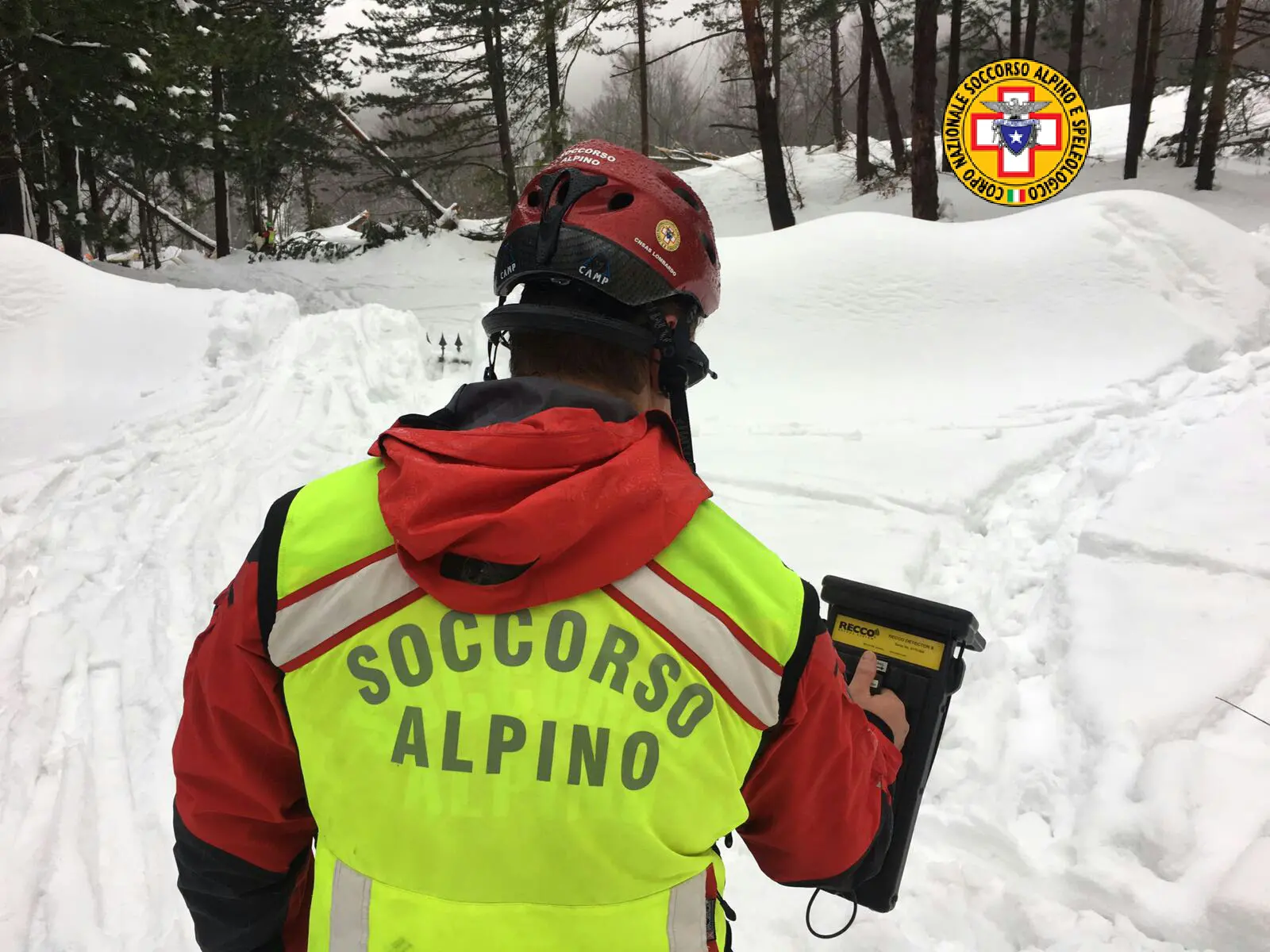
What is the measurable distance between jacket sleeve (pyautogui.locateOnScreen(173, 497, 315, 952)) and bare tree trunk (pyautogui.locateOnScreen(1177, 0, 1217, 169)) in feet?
53.3

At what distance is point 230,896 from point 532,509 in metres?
0.87

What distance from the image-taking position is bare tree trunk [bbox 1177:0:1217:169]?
1252 cm

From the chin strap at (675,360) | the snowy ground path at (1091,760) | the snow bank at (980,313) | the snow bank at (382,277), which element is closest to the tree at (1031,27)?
the snow bank at (980,313)

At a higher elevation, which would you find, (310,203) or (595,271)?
(310,203)

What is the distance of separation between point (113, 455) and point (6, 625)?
7.08ft

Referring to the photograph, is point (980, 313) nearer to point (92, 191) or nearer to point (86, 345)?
point (86, 345)

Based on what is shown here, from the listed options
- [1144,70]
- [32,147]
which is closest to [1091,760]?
[32,147]

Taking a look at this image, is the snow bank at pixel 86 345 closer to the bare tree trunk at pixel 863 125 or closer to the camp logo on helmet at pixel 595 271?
the camp logo on helmet at pixel 595 271

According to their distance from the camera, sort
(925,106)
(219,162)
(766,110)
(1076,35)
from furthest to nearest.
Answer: (1076,35) → (766,110) → (219,162) → (925,106)

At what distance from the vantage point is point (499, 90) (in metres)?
17.3

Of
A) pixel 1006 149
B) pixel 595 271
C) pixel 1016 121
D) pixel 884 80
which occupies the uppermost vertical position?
pixel 884 80

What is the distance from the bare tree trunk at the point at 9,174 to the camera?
890 centimetres

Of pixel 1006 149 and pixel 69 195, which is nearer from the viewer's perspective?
pixel 1006 149

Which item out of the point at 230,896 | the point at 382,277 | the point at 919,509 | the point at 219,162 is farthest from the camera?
the point at 382,277
